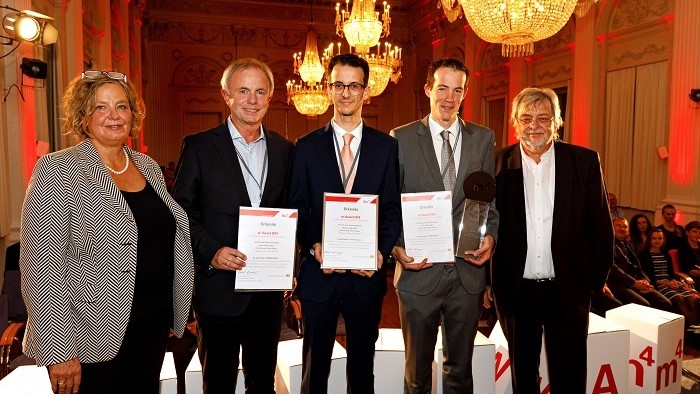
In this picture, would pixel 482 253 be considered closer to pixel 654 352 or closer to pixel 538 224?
pixel 538 224

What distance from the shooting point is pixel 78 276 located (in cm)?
172

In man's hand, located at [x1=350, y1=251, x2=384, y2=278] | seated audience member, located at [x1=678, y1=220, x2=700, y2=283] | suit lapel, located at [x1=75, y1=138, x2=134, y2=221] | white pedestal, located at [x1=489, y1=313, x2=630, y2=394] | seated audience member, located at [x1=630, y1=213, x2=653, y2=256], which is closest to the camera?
suit lapel, located at [x1=75, y1=138, x2=134, y2=221]

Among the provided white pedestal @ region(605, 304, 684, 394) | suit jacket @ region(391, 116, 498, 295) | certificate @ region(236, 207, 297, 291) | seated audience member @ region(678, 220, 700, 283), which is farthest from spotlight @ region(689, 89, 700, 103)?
certificate @ region(236, 207, 297, 291)

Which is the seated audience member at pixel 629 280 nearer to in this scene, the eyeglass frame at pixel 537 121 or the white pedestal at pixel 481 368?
the white pedestal at pixel 481 368

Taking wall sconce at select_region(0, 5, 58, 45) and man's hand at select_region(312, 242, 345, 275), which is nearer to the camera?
man's hand at select_region(312, 242, 345, 275)

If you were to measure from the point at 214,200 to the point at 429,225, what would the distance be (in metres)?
0.90

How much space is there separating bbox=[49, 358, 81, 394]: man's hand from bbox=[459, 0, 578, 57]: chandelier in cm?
393

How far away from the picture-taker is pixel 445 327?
93.0 inches

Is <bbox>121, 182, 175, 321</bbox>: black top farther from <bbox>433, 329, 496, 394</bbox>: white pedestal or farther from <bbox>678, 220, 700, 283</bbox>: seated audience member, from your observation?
<bbox>678, 220, 700, 283</bbox>: seated audience member

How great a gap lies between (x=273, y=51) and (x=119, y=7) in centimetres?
472

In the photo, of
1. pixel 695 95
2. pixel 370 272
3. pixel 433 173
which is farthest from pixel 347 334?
pixel 695 95

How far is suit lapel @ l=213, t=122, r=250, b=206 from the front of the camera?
206 centimetres

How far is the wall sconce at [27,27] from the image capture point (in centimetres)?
425

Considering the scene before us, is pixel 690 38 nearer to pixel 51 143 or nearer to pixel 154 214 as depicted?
pixel 154 214
